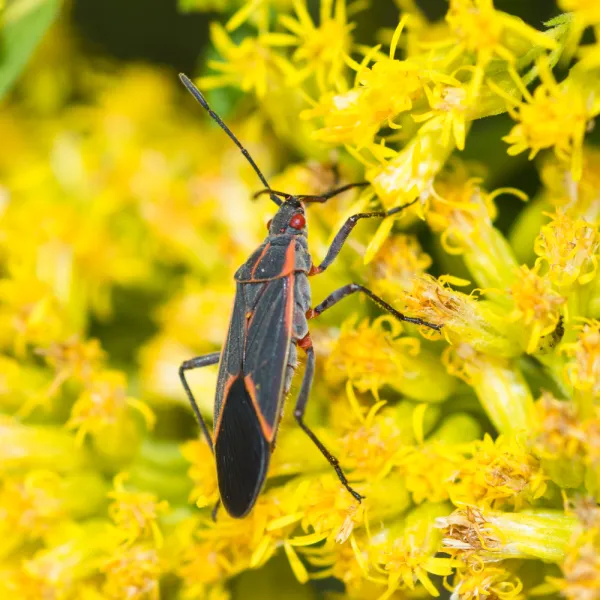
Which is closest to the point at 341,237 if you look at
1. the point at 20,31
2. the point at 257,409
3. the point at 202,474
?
the point at 257,409

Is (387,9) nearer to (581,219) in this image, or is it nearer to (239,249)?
(239,249)

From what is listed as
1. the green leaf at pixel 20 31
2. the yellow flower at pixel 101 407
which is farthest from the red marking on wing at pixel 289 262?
the green leaf at pixel 20 31

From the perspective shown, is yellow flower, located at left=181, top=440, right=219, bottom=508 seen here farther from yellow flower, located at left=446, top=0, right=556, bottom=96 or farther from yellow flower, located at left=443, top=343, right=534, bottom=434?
yellow flower, located at left=446, top=0, right=556, bottom=96

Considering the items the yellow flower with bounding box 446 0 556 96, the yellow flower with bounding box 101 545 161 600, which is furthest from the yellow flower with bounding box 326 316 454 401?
the yellow flower with bounding box 101 545 161 600

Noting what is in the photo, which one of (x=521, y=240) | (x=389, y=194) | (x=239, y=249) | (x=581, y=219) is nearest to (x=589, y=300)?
(x=581, y=219)

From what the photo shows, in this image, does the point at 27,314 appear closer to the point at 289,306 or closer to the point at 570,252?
the point at 289,306

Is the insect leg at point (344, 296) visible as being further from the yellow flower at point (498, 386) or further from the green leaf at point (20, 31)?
the green leaf at point (20, 31)
